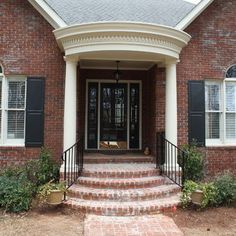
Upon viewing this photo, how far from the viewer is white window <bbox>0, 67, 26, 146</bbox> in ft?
28.3

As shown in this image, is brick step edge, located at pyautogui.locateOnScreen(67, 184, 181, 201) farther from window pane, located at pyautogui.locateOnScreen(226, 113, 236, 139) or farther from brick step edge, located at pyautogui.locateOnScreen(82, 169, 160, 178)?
window pane, located at pyautogui.locateOnScreen(226, 113, 236, 139)

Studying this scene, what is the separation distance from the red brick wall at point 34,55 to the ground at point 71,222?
2564mm

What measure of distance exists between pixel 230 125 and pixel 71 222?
18.9 feet

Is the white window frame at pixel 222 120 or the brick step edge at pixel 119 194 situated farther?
the white window frame at pixel 222 120

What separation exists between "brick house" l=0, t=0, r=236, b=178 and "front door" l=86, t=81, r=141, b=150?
2.59ft

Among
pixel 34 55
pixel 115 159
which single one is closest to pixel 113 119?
pixel 115 159

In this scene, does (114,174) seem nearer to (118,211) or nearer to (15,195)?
(118,211)

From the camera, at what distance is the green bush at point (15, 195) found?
20.8 ft

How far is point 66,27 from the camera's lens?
295 inches

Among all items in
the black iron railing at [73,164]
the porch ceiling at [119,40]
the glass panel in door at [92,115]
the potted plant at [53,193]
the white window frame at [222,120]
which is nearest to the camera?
the potted plant at [53,193]

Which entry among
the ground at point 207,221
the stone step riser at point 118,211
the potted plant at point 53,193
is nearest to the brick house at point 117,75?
the potted plant at point 53,193

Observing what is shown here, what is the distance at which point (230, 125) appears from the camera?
9320 mm

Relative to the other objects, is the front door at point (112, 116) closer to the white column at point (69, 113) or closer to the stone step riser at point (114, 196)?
the white column at point (69, 113)

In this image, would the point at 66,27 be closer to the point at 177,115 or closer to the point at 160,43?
the point at 160,43
